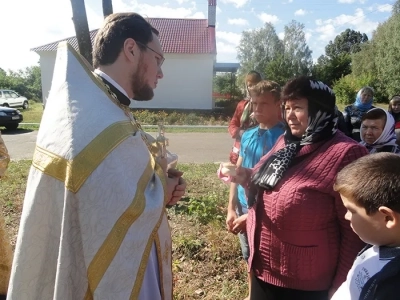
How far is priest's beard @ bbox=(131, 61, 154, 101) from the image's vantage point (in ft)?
5.46

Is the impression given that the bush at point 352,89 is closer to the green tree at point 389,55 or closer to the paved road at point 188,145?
the green tree at point 389,55

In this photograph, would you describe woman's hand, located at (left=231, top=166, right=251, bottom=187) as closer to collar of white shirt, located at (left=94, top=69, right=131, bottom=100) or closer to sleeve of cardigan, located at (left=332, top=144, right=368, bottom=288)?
sleeve of cardigan, located at (left=332, top=144, right=368, bottom=288)

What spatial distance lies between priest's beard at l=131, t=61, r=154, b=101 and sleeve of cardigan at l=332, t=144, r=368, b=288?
3.25ft

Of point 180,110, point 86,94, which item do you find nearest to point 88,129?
point 86,94

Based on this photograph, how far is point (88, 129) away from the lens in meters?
1.31

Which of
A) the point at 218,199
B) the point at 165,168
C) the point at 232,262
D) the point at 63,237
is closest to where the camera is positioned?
the point at 63,237

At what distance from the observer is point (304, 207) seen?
186 cm

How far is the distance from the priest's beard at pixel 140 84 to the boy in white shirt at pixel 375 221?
0.92 m

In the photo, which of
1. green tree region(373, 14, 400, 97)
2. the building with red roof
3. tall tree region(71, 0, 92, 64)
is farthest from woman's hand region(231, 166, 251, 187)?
green tree region(373, 14, 400, 97)

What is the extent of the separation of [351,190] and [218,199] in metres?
3.82

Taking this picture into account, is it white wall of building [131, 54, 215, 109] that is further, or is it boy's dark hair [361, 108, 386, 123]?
white wall of building [131, 54, 215, 109]

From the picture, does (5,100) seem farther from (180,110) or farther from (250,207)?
(250,207)

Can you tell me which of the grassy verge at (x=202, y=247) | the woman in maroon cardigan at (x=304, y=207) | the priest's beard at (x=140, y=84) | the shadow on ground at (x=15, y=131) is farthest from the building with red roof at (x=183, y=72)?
the priest's beard at (x=140, y=84)

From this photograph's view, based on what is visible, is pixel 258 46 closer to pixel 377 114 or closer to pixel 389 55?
pixel 389 55
